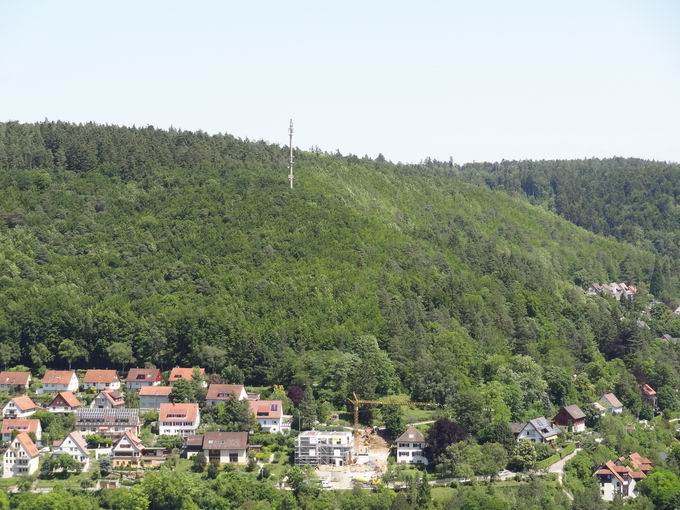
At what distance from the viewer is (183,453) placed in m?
61.5

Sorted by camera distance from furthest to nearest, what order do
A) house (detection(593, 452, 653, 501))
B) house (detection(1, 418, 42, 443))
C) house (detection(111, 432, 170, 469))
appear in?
house (detection(593, 452, 653, 501)), house (detection(1, 418, 42, 443)), house (detection(111, 432, 170, 469))

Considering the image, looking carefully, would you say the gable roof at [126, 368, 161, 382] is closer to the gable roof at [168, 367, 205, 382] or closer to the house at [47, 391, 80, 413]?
the gable roof at [168, 367, 205, 382]

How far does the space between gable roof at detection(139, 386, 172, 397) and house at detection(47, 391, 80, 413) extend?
12.8ft

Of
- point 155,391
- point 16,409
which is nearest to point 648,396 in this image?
point 155,391

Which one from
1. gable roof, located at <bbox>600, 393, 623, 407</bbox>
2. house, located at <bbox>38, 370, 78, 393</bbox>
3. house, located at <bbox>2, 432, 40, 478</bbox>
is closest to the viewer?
house, located at <bbox>2, 432, 40, 478</bbox>

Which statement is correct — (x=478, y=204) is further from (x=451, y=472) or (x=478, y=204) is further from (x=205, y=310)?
(x=451, y=472)

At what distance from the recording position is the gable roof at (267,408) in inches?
2559

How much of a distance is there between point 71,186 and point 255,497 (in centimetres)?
4610

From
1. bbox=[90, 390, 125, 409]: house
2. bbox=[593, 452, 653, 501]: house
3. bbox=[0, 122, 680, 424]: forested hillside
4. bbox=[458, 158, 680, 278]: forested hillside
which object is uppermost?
bbox=[458, 158, 680, 278]: forested hillside

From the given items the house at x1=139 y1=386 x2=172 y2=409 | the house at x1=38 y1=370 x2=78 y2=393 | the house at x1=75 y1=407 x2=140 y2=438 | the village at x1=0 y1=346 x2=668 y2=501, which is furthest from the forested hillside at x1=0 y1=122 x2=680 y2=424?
the house at x1=75 y1=407 x2=140 y2=438

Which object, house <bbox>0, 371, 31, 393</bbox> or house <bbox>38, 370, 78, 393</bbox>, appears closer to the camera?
house <bbox>0, 371, 31, 393</bbox>

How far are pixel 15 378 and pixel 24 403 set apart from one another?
14.6 ft

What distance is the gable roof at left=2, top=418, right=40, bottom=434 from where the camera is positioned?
62438 mm

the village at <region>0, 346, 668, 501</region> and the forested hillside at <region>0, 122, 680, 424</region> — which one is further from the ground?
the forested hillside at <region>0, 122, 680, 424</region>
